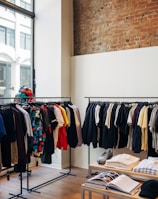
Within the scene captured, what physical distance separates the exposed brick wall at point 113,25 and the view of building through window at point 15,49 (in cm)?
109

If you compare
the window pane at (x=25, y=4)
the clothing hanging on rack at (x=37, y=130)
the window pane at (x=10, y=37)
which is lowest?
the clothing hanging on rack at (x=37, y=130)

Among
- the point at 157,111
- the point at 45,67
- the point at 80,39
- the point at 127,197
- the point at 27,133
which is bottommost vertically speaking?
the point at 127,197

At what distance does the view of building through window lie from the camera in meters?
4.85

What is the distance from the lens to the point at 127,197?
2080 millimetres

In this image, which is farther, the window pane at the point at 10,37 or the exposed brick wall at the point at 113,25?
the window pane at the point at 10,37

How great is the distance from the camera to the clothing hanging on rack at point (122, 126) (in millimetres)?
3842

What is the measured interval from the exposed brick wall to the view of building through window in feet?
3.56

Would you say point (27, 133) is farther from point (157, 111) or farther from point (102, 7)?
point (102, 7)

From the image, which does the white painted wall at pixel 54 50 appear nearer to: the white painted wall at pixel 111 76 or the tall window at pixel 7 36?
the white painted wall at pixel 111 76

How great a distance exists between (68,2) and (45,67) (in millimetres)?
1507

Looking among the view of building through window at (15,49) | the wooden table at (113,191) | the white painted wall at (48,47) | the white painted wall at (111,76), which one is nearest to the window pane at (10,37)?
the view of building through window at (15,49)

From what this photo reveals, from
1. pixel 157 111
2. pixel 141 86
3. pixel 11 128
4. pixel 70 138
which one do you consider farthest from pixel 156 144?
pixel 11 128

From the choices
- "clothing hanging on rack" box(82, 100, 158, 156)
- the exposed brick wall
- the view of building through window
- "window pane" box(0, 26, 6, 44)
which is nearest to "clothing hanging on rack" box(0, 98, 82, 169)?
"clothing hanging on rack" box(82, 100, 158, 156)

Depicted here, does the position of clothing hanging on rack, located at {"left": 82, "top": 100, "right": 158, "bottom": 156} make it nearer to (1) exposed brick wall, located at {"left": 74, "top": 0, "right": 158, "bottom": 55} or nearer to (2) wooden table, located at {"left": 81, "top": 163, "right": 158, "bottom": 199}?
(1) exposed brick wall, located at {"left": 74, "top": 0, "right": 158, "bottom": 55}
